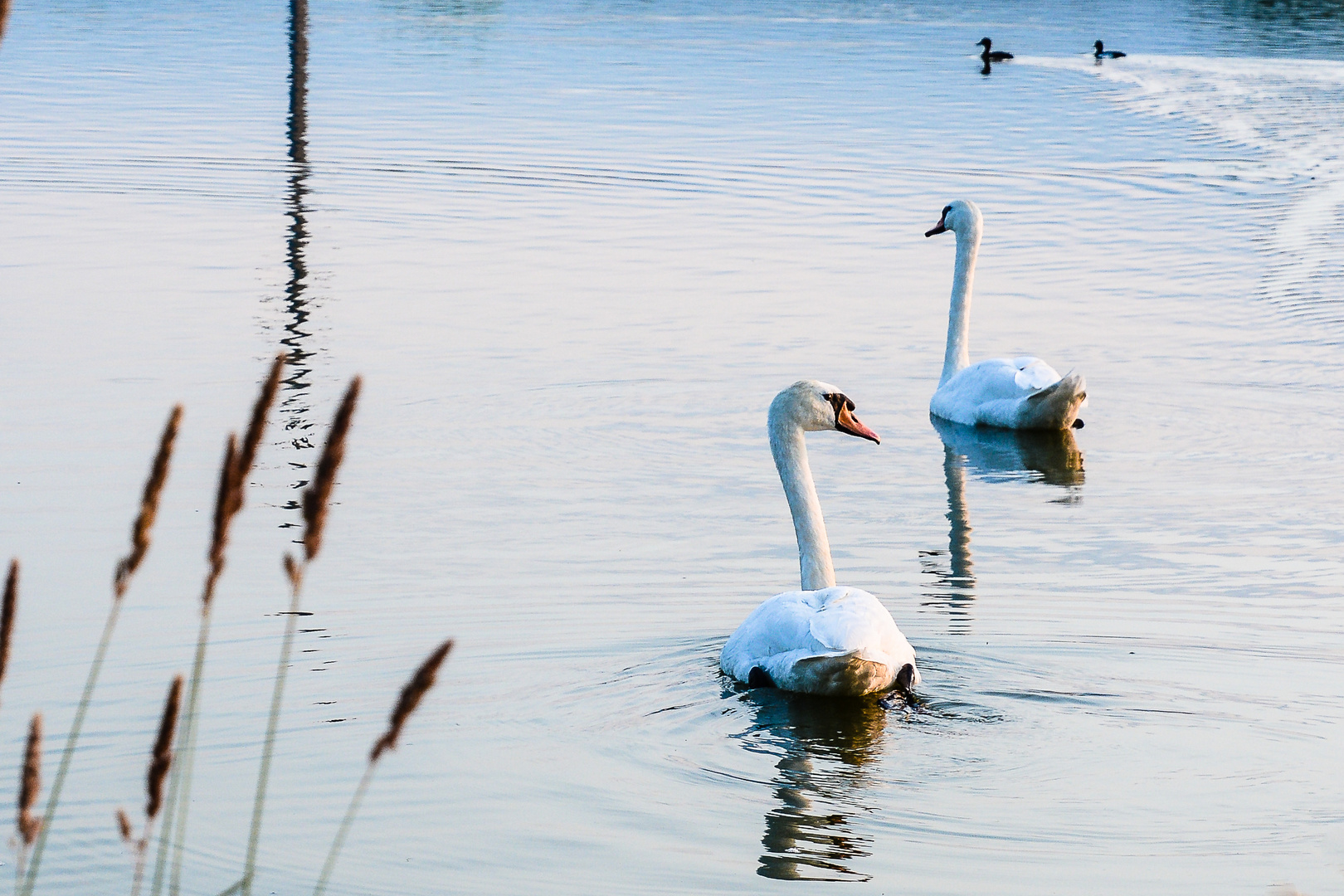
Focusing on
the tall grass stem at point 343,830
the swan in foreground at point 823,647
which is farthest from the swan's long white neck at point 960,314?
the tall grass stem at point 343,830

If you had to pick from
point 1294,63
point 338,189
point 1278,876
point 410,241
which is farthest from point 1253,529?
point 1294,63

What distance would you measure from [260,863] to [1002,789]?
2289 mm

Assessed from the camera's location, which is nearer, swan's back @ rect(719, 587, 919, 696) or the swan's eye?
swan's back @ rect(719, 587, 919, 696)

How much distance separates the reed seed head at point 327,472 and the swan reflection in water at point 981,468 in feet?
20.6

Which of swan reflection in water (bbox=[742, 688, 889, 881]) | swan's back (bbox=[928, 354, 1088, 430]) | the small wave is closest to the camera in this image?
swan reflection in water (bbox=[742, 688, 889, 881])

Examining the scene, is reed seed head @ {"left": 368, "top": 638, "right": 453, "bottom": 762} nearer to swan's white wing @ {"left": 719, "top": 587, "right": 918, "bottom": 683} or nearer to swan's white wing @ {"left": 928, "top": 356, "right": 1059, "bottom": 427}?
swan's white wing @ {"left": 719, "top": 587, "right": 918, "bottom": 683}

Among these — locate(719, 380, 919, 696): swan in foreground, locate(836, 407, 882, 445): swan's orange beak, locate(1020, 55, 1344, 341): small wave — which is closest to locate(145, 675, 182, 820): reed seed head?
locate(719, 380, 919, 696): swan in foreground

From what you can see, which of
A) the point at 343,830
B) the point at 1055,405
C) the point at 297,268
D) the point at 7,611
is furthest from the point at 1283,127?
the point at 7,611

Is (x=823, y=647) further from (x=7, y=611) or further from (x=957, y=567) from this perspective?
(x=7, y=611)

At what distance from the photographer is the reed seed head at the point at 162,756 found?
2.18 metres

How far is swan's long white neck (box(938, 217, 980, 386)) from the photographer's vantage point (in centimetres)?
1238

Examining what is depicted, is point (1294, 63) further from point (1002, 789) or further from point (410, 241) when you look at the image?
point (1002, 789)

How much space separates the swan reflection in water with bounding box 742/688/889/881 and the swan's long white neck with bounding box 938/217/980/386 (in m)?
5.57

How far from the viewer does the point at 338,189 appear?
20688 millimetres
